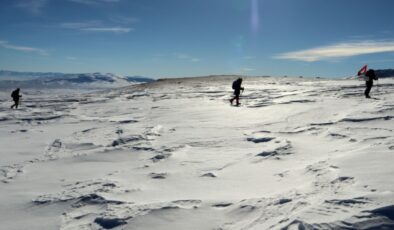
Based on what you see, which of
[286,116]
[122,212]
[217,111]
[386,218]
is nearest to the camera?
[386,218]

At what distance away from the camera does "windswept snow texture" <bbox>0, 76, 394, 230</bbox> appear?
487 cm

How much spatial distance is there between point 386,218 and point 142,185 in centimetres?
407

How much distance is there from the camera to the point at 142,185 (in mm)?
6828

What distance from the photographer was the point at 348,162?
6.54 metres

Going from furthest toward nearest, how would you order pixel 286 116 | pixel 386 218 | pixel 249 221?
pixel 286 116, pixel 249 221, pixel 386 218

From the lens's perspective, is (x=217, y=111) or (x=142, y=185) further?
(x=217, y=111)

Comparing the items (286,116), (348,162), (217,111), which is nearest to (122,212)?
(348,162)

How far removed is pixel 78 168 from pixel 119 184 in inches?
73.6

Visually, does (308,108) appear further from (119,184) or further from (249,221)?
(249,221)

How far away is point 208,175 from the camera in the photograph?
7.16m

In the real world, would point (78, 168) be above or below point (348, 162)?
below

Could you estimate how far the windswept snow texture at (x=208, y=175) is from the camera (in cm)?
487

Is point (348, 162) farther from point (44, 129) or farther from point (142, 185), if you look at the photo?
point (44, 129)

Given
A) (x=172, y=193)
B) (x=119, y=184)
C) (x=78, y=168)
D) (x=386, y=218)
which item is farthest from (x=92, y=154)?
(x=386, y=218)
